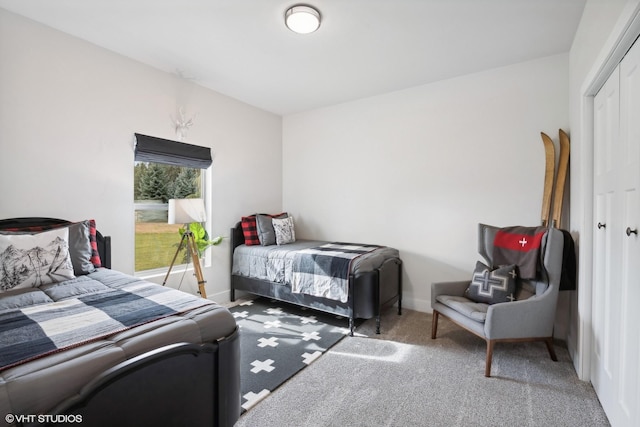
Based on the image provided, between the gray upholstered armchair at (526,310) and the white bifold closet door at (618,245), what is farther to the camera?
the gray upholstered armchair at (526,310)

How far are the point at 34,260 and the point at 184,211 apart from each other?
1.19 m

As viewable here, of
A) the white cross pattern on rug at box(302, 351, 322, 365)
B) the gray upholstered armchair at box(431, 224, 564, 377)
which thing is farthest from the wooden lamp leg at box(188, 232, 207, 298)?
the gray upholstered armchair at box(431, 224, 564, 377)

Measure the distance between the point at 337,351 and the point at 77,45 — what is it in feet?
11.1

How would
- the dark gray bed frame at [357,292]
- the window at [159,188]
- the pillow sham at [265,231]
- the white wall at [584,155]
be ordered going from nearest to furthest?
the white wall at [584,155]
the dark gray bed frame at [357,292]
the window at [159,188]
the pillow sham at [265,231]

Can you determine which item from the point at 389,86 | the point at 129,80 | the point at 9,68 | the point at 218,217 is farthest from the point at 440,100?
the point at 9,68

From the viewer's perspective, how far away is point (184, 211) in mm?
2957

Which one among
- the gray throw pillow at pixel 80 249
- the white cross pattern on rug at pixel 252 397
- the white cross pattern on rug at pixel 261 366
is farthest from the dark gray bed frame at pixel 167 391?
the gray throw pillow at pixel 80 249

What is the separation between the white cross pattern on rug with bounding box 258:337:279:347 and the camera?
257 cm

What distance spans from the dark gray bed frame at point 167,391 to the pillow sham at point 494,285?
6.65ft

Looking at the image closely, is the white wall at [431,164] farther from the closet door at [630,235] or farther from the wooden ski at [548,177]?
the closet door at [630,235]

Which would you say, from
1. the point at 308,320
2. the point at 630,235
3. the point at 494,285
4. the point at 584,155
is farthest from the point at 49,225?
the point at 584,155

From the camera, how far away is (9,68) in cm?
221

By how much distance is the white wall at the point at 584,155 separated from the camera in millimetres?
1793

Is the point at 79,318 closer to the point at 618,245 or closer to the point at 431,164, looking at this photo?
the point at 618,245
